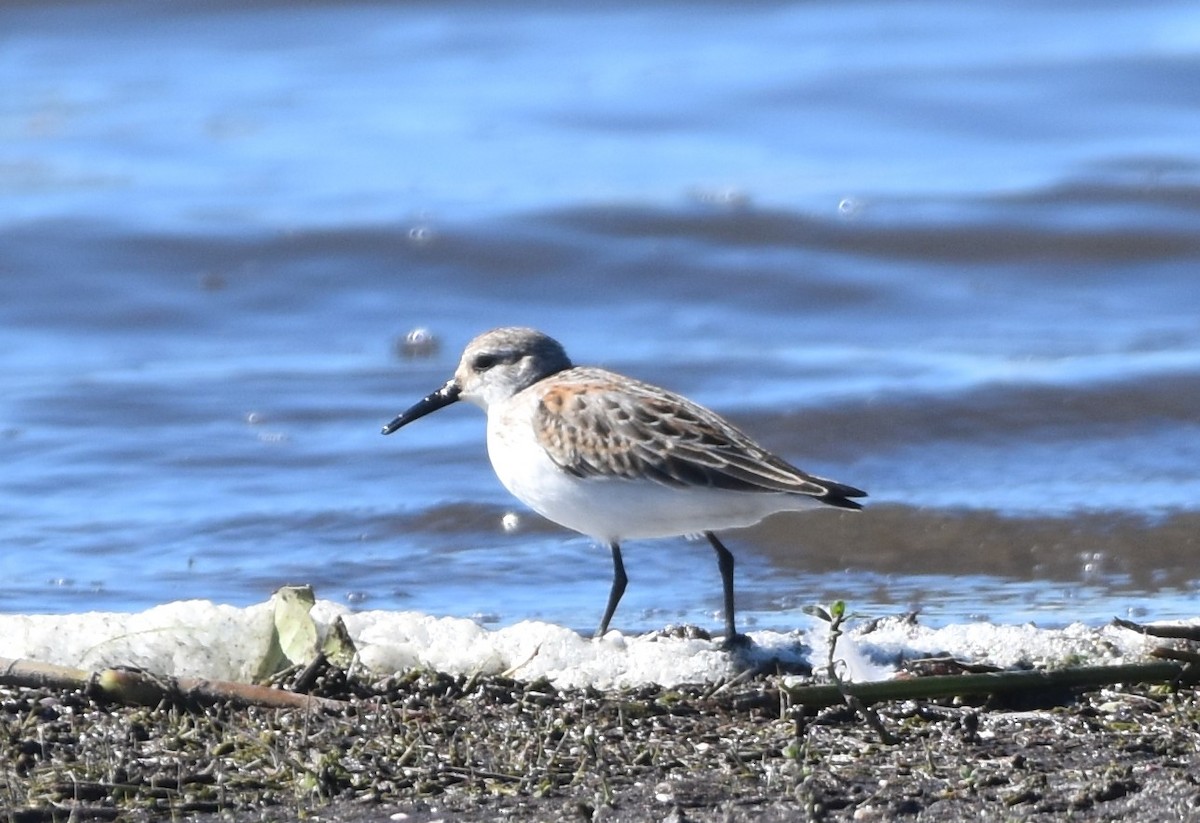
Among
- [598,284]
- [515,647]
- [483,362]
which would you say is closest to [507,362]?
[483,362]

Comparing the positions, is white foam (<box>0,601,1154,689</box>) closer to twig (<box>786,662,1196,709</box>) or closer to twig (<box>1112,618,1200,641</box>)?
twig (<box>1112,618,1200,641</box>)

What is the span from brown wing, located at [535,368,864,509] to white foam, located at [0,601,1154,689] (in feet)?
1.24

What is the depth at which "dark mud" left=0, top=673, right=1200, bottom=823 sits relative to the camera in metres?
3.15

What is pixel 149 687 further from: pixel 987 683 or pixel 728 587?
pixel 987 683

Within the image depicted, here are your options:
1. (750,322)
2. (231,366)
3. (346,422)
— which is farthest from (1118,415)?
(231,366)

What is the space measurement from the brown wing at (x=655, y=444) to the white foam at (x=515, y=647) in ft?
1.24

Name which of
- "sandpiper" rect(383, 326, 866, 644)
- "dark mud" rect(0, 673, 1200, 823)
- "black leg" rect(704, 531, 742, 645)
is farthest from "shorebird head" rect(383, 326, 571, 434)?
"dark mud" rect(0, 673, 1200, 823)

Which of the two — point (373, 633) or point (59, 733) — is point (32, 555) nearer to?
point (373, 633)

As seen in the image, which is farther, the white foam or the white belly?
the white belly

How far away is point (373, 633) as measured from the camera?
170 inches

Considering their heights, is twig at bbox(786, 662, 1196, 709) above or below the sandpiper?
below

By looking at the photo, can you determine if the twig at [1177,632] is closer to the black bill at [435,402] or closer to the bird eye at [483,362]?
the bird eye at [483,362]

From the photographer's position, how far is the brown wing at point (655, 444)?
4.41m

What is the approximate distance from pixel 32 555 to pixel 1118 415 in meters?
4.62
